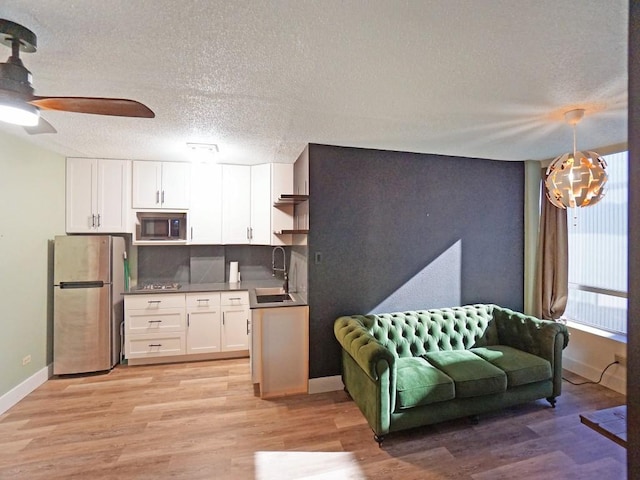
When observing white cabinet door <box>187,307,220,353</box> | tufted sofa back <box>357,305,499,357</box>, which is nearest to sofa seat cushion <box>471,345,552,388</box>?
tufted sofa back <box>357,305,499,357</box>

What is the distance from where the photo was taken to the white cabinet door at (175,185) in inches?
154

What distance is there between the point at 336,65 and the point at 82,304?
3.67 m

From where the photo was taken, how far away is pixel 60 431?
2.49 metres

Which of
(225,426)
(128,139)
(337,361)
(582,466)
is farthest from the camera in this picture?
(337,361)

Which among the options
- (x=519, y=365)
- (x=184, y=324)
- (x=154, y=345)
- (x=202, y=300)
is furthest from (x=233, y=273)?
(x=519, y=365)

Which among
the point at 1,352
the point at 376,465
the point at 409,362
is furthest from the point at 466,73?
the point at 1,352

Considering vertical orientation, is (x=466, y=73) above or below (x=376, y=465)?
above

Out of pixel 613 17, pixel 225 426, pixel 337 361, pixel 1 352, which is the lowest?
pixel 225 426

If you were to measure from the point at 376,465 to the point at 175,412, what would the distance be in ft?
6.03

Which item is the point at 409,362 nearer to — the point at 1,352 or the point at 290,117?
the point at 290,117

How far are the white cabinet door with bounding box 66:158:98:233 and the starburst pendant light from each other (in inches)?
189

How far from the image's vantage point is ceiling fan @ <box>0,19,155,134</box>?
137cm

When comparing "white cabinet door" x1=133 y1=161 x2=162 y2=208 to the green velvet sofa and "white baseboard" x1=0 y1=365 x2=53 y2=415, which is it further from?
the green velvet sofa

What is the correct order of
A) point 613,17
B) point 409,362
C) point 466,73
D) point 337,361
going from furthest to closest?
point 337,361 → point 409,362 → point 466,73 → point 613,17
